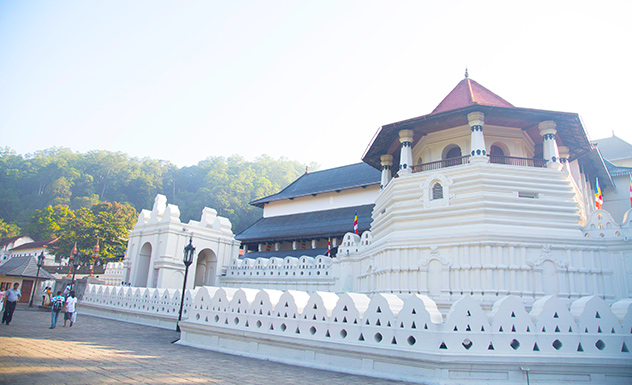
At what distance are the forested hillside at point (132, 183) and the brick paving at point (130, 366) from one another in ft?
169

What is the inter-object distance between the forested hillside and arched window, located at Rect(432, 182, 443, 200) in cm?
4661

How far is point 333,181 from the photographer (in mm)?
34125

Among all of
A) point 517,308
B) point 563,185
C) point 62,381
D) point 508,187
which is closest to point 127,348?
point 62,381

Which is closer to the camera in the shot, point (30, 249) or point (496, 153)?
point (496, 153)

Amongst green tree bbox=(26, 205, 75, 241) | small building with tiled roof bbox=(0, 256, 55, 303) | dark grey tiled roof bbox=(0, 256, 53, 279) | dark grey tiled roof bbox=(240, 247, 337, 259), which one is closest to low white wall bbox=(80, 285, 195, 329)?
small building with tiled roof bbox=(0, 256, 55, 303)


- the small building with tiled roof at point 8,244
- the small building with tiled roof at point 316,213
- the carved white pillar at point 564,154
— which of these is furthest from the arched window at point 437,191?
the small building with tiled roof at point 8,244

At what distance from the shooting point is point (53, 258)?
4547 cm

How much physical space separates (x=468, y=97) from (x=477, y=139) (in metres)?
2.60

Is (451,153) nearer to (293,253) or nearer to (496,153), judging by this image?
(496,153)

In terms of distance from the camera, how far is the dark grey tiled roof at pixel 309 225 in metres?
26.7

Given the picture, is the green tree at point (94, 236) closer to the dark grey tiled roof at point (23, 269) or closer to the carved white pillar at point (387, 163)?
the dark grey tiled roof at point (23, 269)

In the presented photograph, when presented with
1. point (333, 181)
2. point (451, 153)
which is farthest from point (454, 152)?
point (333, 181)

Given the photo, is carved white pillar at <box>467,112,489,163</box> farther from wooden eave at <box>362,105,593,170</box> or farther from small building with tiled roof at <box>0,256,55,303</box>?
small building with tiled roof at <box>0,256,55,303</box>

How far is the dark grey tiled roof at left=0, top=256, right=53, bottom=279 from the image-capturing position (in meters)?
27.9
